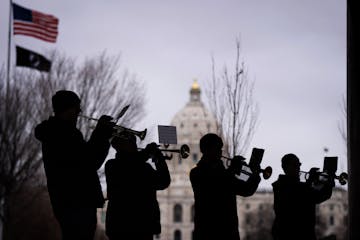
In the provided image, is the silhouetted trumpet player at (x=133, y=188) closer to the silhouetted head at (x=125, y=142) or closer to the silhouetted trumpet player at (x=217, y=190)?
the silhouetted head at (x=125, y=142)

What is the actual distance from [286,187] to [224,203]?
128cm

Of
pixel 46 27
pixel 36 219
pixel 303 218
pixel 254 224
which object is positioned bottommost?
pixel 254 224

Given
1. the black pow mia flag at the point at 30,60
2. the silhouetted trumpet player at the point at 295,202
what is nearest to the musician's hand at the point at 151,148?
the silhouetted trumpet player at the point at 295,202

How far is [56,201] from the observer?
237 inches

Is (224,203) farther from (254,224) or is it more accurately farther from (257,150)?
(254,224)

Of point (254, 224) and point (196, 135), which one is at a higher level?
point (196, 135)

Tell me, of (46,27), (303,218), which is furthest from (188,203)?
(303,218)

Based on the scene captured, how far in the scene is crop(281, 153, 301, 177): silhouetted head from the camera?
8.62 meters

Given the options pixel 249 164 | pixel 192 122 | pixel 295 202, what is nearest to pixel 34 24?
pixel 295 202

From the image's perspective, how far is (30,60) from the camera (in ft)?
87.2

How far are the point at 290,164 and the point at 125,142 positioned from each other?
223 centimetres

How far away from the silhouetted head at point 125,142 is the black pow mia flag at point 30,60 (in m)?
19.5

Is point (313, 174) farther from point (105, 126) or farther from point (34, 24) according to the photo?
point (34, 24)

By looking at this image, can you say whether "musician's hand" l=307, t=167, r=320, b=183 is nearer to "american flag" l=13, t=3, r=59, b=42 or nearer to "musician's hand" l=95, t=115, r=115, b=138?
"musician's hand" l=95, t=115, r=115, b=138
